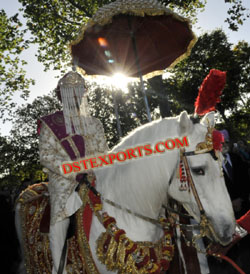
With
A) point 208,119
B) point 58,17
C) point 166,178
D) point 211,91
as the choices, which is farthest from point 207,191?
point 58,17

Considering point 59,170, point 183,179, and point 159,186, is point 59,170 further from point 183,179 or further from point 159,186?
point 183,179

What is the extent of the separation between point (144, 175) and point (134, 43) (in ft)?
10.0

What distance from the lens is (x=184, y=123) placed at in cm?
233

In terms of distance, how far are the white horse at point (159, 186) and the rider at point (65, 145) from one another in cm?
34

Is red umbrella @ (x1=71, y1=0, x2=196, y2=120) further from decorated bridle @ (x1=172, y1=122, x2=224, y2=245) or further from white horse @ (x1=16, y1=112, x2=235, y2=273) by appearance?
decorated bridle @ (x1=172, y1=122, x2=224, y2=245)

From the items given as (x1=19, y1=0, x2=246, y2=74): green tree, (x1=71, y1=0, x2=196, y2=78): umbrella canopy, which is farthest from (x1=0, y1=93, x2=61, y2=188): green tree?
(x1=71, y1=0, x2=196, y2=78): umbrella canopy

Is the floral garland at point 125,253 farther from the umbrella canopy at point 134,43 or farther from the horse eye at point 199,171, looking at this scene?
the umbrella canopy at point 134,43

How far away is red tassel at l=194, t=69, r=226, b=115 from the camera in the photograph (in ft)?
8.62

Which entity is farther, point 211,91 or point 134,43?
point 134,43

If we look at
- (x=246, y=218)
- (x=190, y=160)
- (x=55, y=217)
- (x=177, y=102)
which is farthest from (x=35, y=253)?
(x=177, y=102)

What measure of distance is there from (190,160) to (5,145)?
99.3 feet

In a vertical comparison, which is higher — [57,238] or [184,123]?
[184,123]

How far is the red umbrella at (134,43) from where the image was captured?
3.99m

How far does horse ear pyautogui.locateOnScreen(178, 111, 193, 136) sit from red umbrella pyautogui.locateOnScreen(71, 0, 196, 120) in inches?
72.4
